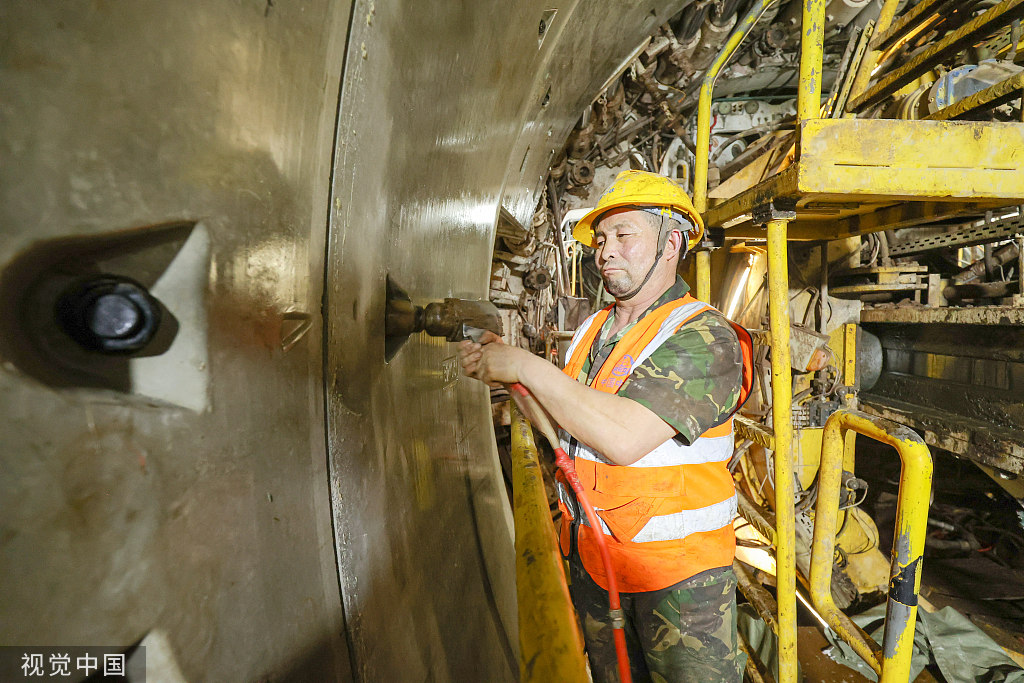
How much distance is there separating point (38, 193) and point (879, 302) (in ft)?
19.0

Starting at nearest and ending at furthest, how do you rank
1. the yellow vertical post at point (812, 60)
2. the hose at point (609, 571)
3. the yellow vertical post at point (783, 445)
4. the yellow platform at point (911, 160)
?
the hose at point (609, 571) → the yellow platform at point (911, 160) → the yellow vertical post at point (812, 60) → the yellow vertical post at point (783, 445)

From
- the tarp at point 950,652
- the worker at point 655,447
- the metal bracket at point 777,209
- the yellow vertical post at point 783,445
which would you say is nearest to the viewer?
the worker at point 655,447

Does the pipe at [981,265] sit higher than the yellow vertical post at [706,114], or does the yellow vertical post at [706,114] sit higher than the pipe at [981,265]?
A: the yellow vertical post at [706,114]

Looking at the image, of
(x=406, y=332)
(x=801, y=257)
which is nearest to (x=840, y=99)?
(x=801, y=257)

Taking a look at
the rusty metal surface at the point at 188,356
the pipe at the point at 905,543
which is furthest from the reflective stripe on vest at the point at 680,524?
the rusty metal surface at the point at 188,356

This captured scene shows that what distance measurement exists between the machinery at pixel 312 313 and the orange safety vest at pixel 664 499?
375 millimetres

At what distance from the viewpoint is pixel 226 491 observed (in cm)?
63

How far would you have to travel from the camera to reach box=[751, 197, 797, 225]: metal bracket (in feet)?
7.29

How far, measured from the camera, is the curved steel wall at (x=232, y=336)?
447 mm

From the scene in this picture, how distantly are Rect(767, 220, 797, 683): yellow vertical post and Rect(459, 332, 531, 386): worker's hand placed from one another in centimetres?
157

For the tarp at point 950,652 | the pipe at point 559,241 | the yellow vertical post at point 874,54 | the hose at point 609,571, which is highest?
the yellow vertical post at point 874,54

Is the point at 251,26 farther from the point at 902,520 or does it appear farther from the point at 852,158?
the point at 902,520

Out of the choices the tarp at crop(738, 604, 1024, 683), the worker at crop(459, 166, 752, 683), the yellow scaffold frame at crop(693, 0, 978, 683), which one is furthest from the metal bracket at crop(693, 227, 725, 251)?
the tarp at crop(738, 604, 1024, 683)

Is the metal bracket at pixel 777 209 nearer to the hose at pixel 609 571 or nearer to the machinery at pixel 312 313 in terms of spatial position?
the machinery at pixel 312 313
